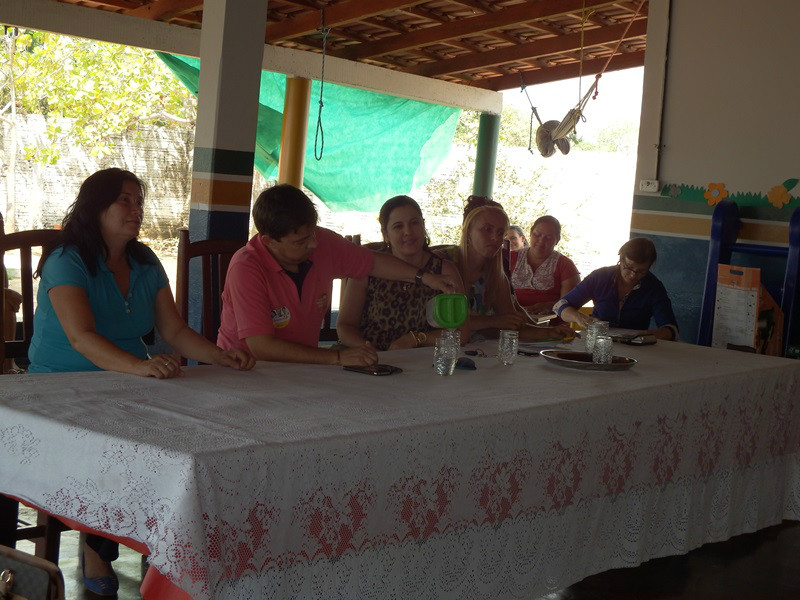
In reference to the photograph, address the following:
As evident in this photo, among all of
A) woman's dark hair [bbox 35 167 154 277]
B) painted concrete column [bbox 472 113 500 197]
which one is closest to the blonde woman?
woman's dark hair [bbox 35 167 154 277]

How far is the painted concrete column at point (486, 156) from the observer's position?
8312 millimetres

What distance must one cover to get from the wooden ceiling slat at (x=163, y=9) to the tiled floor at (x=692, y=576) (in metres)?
3.95

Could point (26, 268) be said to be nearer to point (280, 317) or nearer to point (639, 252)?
point (280, 317)

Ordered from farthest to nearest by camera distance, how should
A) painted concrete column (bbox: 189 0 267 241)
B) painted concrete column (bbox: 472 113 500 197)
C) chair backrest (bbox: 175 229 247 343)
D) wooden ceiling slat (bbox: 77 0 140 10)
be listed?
painted concrete column (bbox: 472 113 500 197) → wooden ceiling slat (bbox: 77 0 140 10) → painted concrete column (bbox: 189 0 267 241) → chair backrest (bbox: 175 229 247 343)

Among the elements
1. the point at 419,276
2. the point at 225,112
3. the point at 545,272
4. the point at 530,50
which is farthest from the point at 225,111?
the point at 530,50

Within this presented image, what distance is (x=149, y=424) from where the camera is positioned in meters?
1.64

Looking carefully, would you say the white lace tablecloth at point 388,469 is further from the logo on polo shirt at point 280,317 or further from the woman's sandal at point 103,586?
the woman's sandal at point 103,586

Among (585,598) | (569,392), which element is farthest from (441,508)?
(585,598)

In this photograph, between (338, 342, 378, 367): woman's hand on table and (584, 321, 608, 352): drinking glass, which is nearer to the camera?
(338, 342, 378, 367): woman's hand on table

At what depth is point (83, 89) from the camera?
10.1 metres

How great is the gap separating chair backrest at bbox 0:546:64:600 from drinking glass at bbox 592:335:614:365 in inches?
70.5

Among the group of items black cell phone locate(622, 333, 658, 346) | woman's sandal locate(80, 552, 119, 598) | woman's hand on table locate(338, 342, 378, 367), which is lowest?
woman's sandal locate(80, 552, 119, 598)

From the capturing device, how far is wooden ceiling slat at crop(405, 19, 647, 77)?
6.55m

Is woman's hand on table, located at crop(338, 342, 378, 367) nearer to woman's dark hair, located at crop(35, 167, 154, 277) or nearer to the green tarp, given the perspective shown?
woman's dark hair, located at crop(35, 167, 154, 277)
